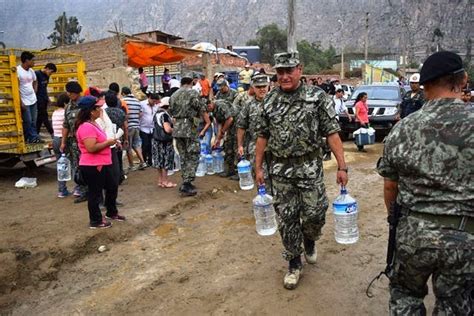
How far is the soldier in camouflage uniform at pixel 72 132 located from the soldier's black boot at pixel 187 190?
1.53 meters

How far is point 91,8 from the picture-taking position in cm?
18312

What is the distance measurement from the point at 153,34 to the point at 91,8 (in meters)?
172

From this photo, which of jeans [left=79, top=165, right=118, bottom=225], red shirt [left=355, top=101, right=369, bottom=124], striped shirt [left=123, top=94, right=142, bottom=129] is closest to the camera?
jeans [left=79, top=165, right=118, bottom=225]

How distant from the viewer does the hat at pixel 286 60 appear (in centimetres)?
366

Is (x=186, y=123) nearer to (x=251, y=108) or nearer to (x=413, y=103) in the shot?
(x=251, y=108)

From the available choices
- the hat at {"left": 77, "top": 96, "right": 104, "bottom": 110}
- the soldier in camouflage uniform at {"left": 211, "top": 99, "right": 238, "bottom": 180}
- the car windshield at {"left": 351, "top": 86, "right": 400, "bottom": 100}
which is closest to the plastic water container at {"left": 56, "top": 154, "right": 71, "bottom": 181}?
the hat at {"left": 77, "top": 96, "right": 104, "bottom": 110}

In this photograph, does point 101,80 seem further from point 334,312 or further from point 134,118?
point 334,312

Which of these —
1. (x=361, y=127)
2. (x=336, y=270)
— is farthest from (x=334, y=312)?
(x=361, y=127)

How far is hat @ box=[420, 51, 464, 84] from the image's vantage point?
2.33 m

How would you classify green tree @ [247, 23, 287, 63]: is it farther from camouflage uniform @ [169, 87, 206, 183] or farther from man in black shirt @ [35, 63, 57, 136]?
camouflage uniform @ [169, 87, 206, 183]

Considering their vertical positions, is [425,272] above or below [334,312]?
above

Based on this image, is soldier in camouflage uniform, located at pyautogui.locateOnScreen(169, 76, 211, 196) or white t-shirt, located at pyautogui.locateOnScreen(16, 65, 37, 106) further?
white t-shirt, located at pyautogui.locateOnScreen(16, 65, 37, 106)

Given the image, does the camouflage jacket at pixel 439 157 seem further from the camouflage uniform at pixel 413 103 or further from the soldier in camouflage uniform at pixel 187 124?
the camouflage uniform at pixel 413 103

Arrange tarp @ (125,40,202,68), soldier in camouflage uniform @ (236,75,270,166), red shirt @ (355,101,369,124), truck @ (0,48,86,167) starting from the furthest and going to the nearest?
tarp @ (125,40,202,68), red shirt @ (355,101,369,124), truck @ (0,48,86,167), soldier in camouflage uniform @ (236,75,270,166)
